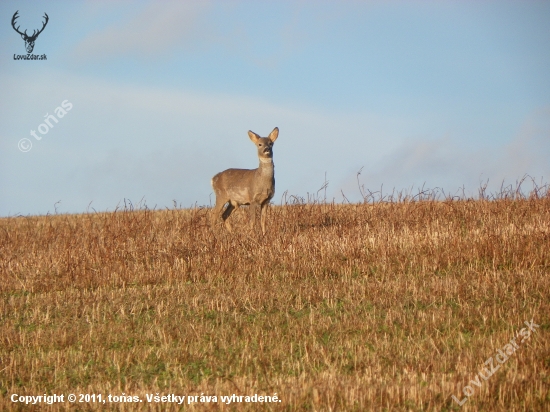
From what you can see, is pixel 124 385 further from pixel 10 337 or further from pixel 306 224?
pixel 306 224

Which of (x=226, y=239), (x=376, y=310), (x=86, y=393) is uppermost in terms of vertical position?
(x=226, y=239)

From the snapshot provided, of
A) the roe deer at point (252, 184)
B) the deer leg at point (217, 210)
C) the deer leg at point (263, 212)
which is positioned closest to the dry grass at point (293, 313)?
the deer leg at point (263, 212)

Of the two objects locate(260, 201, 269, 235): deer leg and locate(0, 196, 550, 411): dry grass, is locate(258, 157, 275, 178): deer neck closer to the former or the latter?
locate(260, 201, 269, 235): deer leg

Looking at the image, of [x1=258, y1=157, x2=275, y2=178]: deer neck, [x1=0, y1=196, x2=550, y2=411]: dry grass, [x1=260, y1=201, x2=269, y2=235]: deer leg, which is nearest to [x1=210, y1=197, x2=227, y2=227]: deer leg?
[x1=260, y1=201, x2=269, y2=235]: deer leg

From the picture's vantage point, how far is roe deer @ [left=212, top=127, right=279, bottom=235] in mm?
14648

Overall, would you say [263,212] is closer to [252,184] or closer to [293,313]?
[252,184]

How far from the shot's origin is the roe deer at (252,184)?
1465cm

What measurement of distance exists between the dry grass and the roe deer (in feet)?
3.26

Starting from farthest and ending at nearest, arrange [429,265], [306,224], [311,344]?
[306,224] → [429,265] → [311,344]

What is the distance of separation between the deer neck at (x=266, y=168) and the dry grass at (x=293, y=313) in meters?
1.30

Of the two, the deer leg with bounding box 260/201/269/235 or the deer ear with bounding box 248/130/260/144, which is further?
the deer ear with bounding box 248/130/260/144

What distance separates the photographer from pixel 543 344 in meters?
6.20

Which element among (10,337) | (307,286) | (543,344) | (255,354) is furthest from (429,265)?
(10,337)

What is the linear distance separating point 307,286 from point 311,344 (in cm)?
249
